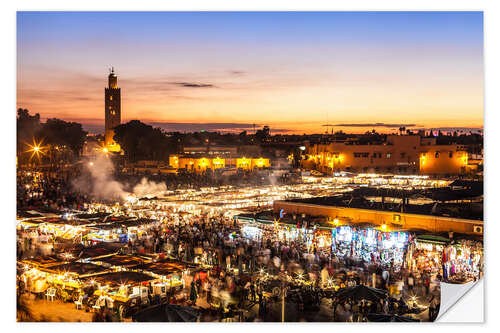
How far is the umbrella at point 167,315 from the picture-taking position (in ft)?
25.0

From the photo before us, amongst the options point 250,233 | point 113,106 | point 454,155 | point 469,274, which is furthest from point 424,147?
point 113,106

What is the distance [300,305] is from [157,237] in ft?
21.1

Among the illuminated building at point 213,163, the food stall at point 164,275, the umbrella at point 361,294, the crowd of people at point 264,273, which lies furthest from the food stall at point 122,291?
the illuminated building at point 213,163

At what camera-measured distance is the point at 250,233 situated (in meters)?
15.0

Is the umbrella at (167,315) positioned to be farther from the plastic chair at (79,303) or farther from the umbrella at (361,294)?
the umbrella at (361,294)

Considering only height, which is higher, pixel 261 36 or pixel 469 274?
pixel 261 36

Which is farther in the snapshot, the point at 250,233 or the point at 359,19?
the point at 250,233

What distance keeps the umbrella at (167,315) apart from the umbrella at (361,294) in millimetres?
2743

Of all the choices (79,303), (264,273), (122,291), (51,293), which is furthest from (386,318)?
(51,293)

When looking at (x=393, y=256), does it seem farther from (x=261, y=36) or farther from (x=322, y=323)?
(x=261, y=36)

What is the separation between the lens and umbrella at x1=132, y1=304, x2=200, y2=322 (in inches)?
300

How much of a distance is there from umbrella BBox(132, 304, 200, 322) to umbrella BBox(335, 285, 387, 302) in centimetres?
274
